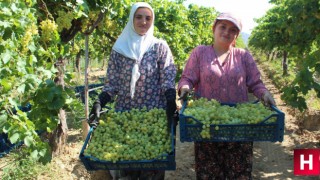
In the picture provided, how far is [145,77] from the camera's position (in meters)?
2.90

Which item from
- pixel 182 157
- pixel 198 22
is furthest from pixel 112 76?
pixel 198 22

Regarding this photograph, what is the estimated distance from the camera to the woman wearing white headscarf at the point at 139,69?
2.88 metres

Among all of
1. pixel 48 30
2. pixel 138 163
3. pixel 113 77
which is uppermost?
pixel 48 30

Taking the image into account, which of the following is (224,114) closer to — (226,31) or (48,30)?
(226,31)

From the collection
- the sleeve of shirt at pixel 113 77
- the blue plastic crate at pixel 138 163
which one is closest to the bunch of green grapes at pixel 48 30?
the sleeve of shirt at pixel 113 77

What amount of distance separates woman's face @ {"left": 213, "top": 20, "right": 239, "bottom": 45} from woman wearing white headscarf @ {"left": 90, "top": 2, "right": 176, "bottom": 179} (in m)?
0.46

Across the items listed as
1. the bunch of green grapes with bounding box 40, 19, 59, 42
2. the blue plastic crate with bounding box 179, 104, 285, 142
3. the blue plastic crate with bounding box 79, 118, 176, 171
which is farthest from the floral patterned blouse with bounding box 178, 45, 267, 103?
the bunch of green grapes with bounding box 40, 19, 59, 42

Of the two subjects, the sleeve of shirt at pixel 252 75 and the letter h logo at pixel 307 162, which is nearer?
the sleeve of shirt at pixel 252 75

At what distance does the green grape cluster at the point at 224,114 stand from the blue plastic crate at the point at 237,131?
26 mm

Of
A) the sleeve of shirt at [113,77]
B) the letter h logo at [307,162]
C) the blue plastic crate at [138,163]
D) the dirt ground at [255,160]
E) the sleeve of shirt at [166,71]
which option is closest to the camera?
the blue plastic crate at [138,163]

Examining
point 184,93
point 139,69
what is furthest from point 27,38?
point 184,93

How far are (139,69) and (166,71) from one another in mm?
229

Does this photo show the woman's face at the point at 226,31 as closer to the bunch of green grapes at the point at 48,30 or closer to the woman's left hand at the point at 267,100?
the woman's left hand at the point at 267,100

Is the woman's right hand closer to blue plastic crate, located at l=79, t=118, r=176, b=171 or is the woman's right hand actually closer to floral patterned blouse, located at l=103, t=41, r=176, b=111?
floral patterned blouse, located at l=103, t=41, r=176, b=111
